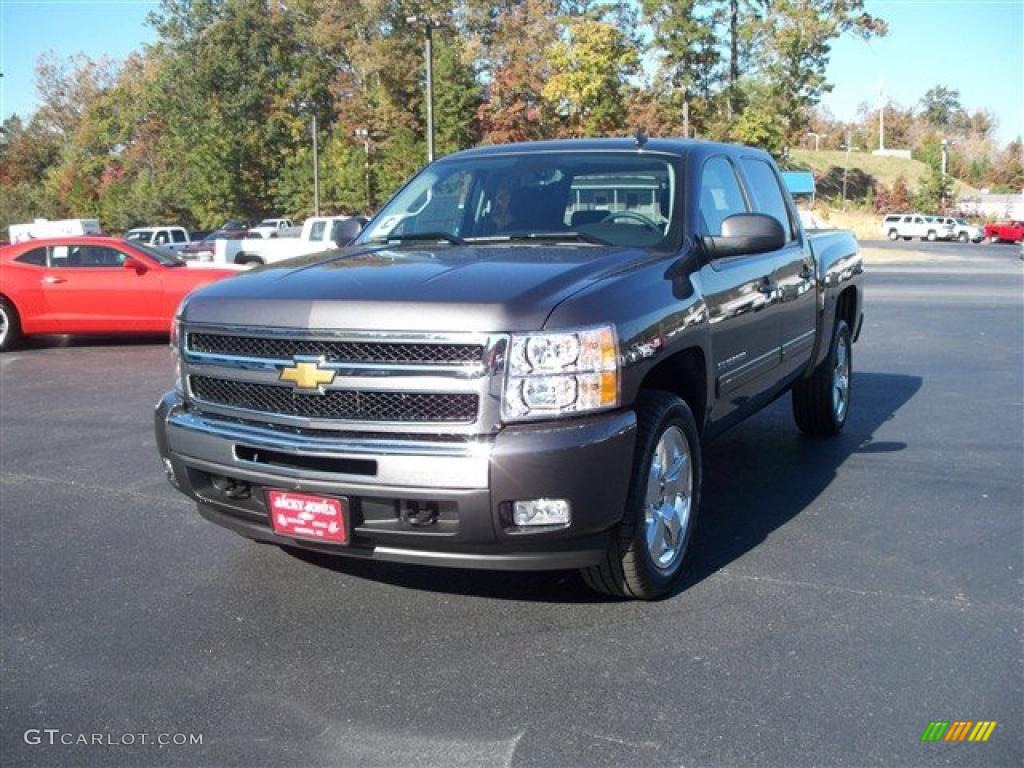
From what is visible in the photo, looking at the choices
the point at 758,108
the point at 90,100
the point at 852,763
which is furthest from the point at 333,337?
the point at 90,100

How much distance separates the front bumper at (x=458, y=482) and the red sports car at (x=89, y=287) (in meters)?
9.72

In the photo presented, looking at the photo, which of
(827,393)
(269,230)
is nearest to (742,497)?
(827,393)

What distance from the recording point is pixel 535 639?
393 cm

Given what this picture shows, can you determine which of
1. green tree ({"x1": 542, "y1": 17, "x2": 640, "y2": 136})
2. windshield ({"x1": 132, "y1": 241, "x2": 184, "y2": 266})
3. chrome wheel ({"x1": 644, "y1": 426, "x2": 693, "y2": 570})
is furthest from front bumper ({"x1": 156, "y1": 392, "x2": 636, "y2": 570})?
green tree ({"x1": 542, "y1": 17, "x2": 640, "y2": 136})

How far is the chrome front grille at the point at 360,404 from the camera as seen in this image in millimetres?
3631

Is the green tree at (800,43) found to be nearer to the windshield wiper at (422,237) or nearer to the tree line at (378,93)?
the tree line at (378,93)

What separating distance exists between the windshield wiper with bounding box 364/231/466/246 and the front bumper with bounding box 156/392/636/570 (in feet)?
4.72

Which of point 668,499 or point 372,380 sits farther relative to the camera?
point 668,499

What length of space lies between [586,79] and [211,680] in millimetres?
47468

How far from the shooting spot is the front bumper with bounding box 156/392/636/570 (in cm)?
355

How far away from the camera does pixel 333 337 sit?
3.75 meters

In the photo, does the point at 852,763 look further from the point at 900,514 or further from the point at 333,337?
the point at 900,514

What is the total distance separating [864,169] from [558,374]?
104m

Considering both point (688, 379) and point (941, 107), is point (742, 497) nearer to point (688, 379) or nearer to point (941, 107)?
point (688, 379)
